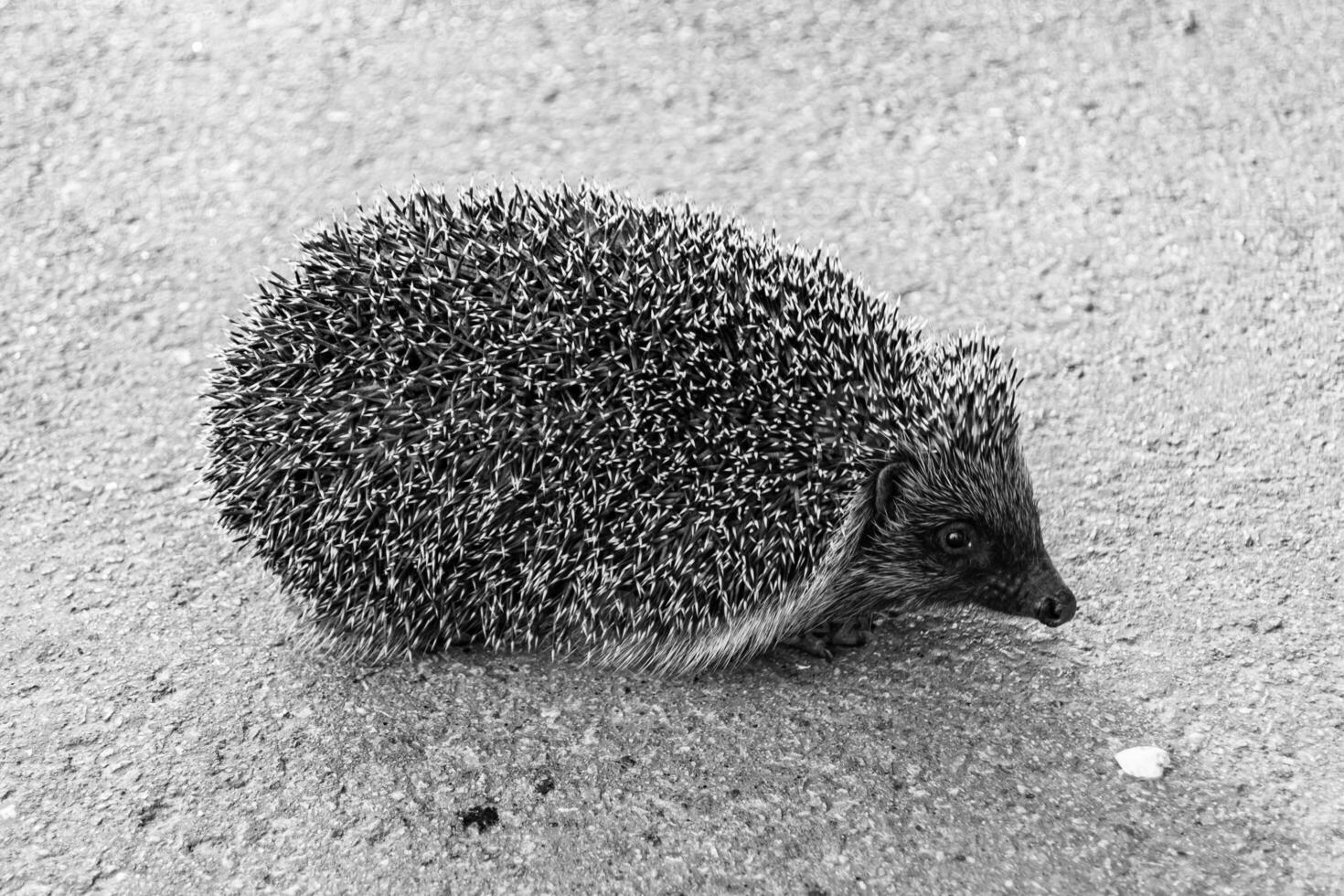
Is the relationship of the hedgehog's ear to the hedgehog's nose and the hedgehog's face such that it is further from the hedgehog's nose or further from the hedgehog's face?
the hedgehog's nose

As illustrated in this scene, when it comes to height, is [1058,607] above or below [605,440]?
below

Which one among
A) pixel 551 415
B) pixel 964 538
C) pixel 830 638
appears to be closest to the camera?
pixel 551 415

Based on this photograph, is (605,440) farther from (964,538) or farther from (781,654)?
(964,538)

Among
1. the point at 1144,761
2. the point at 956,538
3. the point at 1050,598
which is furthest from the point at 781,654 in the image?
the point at 1144,761

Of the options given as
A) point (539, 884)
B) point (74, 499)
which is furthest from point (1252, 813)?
point (74, 499)

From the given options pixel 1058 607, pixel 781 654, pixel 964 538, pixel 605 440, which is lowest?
pixel 781 654

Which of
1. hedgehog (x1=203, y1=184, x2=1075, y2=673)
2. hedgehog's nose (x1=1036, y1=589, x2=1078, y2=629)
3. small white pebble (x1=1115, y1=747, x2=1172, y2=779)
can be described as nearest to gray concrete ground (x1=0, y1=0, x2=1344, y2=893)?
small white pebble (x1=1115, y1=747, x2=1172, y2=779)

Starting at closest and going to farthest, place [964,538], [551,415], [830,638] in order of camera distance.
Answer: [551,415] < [964,538] < [830,638]

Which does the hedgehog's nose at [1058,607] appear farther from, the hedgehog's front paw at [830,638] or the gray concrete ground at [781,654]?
the hedgehog's front paw at [830,638]
